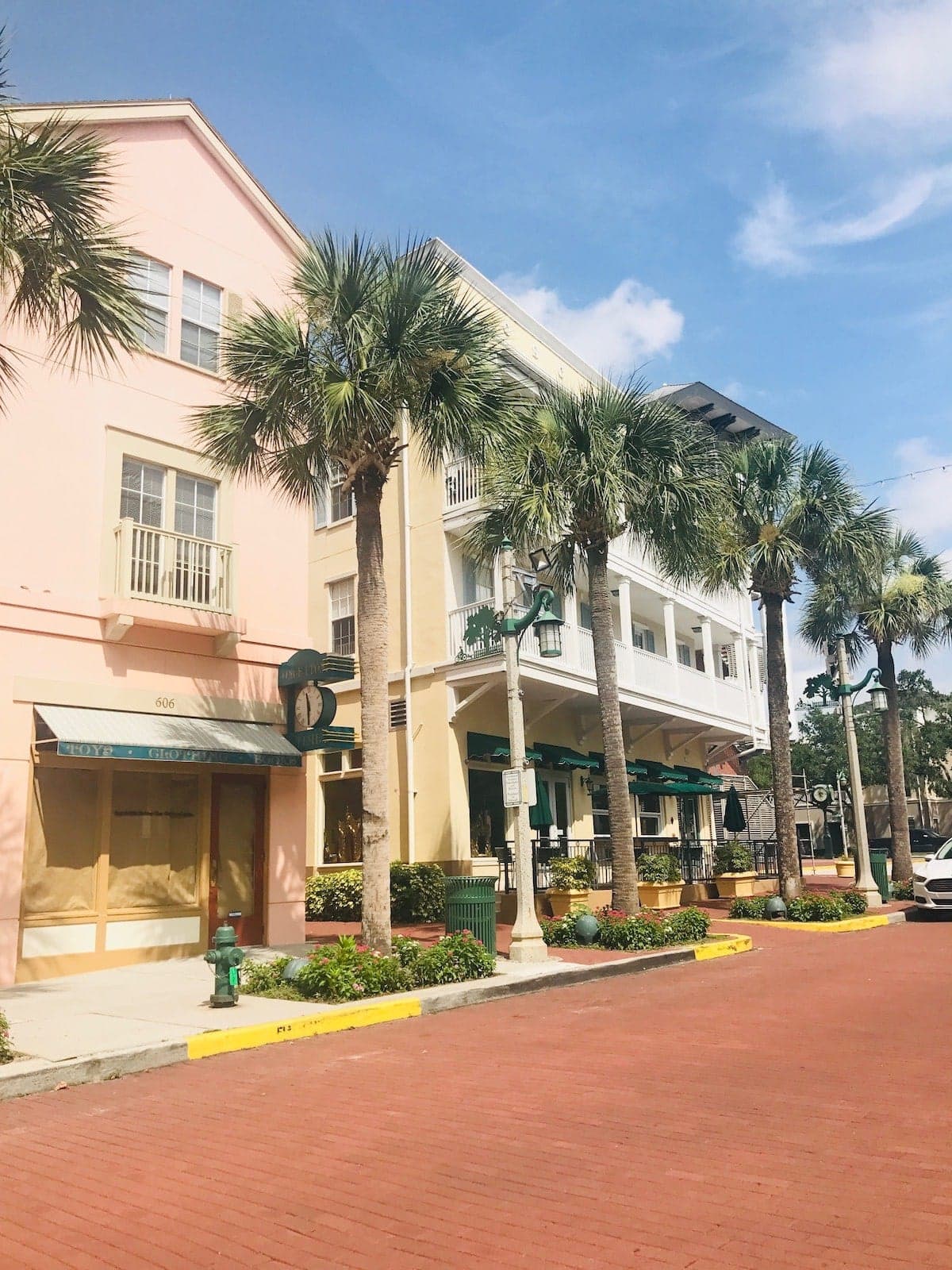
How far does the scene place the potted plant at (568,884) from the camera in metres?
19.9

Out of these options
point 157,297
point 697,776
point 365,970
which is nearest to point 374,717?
point 365,970

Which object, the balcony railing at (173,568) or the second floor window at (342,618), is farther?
the second floor window at (342,618)

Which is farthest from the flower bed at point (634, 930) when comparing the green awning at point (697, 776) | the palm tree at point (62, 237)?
the green awning at point (697, 776)

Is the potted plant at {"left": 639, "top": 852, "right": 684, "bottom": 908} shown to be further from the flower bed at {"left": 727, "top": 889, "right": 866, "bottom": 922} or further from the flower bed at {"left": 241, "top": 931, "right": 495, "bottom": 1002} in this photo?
the flower bed at {"left": 241, "top": 931, "right": 495, "bottom": 1002}

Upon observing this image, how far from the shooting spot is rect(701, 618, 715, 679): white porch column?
29438mm

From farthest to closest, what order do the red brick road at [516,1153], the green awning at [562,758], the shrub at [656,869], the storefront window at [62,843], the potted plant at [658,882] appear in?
the green awning at [562,758] → the shrub at [656,869] → the potted plant at [658,882] → the storefront window at [62,843] → the red brick road at [516,1153]

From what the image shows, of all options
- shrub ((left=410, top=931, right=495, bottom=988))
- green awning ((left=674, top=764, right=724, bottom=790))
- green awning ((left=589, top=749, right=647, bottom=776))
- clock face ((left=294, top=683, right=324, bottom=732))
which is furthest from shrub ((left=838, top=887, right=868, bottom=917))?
clock face ((left=294, top=683, right=324, bottom=732))

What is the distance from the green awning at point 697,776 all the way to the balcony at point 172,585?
16.8 metres

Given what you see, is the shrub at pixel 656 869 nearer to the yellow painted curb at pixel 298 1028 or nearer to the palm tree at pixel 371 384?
the palm tree at pixel 371 384

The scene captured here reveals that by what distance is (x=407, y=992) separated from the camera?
37.5 feet

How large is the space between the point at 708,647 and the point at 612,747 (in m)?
13.5

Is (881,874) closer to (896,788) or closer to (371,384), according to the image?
(896,788)

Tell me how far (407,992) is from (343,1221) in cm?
683

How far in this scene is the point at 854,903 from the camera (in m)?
21.1
